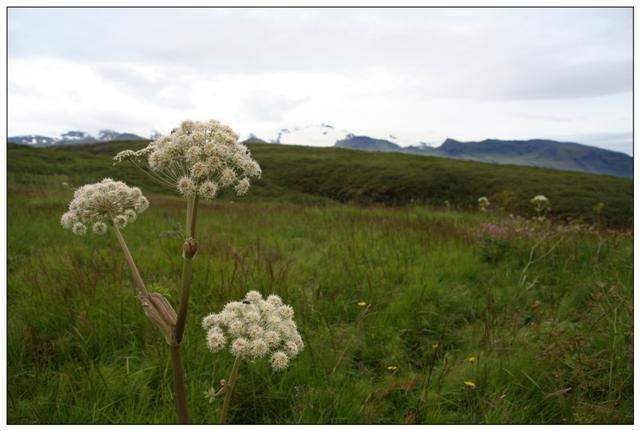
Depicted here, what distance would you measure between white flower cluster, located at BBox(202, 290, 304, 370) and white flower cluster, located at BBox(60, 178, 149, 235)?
807 mm

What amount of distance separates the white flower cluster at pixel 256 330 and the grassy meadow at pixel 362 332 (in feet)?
1.30

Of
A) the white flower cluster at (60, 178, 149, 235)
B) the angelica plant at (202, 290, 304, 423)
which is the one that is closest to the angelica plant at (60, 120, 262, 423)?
the white flower cluster at (60, 178, 149, 235)

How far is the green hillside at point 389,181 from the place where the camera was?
4245 cm

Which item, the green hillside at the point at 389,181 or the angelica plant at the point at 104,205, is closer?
the angelica plant at the point at 104,205

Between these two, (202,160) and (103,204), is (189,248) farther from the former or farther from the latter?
(103,204)

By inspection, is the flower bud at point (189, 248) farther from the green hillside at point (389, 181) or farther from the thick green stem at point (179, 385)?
the green hillside at point (389, 181)

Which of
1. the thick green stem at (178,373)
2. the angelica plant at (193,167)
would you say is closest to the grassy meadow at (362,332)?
the thick green stem at (178,373)

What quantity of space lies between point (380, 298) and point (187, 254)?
14.5ft

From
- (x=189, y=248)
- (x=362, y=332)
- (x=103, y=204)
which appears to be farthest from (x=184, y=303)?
(x=362, y=332)

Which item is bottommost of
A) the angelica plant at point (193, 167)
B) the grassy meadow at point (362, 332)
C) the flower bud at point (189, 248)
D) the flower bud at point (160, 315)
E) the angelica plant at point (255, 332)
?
the grassy meadow at point (362, 332)

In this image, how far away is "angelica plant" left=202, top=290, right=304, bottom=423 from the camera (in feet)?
7.55

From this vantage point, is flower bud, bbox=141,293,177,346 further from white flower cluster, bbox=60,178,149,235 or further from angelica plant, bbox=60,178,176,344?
white flower cluster, bbox=60,178,149,235

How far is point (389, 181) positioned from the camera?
54.3 metres

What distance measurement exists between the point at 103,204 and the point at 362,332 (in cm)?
339
